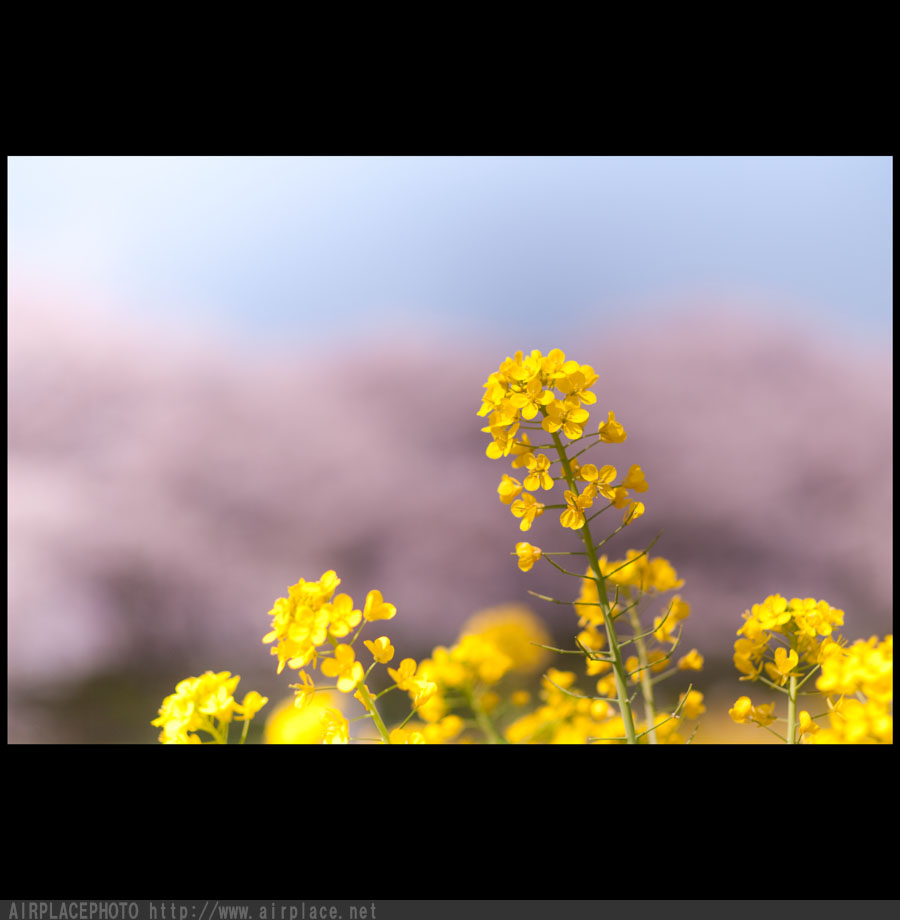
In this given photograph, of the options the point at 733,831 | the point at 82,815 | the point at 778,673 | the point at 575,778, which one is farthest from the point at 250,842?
the point at 778,673

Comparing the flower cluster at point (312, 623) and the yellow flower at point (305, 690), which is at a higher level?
the flower cluster at point (312, 623)

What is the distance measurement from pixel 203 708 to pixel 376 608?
184 millimetres

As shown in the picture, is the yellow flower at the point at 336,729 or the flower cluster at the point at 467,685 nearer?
the yellow flower at the point at 336,729

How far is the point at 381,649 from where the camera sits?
0.51 m

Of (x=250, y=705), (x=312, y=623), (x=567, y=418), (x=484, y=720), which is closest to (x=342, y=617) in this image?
(x=312, y=623)

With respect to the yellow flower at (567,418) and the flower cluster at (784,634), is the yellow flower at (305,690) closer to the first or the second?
the yellow flower at (567,418)

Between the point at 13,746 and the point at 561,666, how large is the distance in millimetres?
836

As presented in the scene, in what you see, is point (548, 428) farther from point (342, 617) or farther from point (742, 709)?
point (742, 709)

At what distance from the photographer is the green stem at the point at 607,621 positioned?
49 cm

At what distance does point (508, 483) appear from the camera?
526 mm

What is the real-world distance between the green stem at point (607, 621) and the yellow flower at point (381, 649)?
0.19m

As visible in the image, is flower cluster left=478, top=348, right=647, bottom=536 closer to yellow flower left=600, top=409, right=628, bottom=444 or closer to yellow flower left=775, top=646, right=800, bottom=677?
yellow flower left=600, top=409, right=628, bottom=444

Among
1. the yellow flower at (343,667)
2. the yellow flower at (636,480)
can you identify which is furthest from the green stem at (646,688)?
the yellow flower at (343,667)
